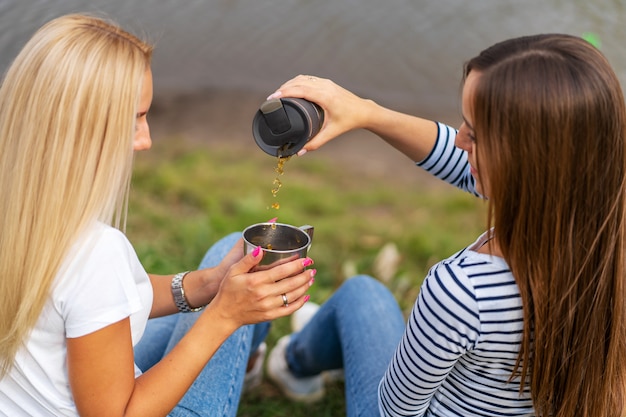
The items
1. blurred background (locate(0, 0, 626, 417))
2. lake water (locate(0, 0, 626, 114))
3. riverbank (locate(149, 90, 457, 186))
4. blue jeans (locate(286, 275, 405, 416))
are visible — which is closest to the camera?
blue jeans (locate(286, 275, 405, 416))

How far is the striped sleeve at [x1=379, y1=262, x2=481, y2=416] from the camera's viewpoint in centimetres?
155

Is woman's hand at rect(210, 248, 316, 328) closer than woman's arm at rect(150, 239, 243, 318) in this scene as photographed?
Yes

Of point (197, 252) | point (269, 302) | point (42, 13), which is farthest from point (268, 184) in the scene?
point (269, 302)

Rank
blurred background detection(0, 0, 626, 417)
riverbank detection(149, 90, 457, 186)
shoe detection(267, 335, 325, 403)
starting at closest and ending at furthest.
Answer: shoe detection(267, 335, 325, 403), blurred background detection(0, 0, 626, 417), riverbank detection(149, 90, 457, 186)

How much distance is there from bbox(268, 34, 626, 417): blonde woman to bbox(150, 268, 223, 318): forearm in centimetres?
68

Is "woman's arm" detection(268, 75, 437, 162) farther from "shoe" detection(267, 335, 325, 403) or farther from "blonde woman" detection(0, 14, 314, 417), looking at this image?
"shoe" detection(267, 335, 325, 403)

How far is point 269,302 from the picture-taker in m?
1.77

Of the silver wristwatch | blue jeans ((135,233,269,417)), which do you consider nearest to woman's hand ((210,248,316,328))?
blue jeans ((135,233,269,417))

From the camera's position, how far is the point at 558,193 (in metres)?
1.54

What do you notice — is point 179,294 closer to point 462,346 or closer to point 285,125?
point 285,125

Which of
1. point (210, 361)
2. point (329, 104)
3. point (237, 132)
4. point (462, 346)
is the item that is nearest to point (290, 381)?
point (210, 361)

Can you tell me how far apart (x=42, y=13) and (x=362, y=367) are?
3.05m

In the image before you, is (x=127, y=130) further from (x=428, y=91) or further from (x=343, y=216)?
(x=428, y=91)

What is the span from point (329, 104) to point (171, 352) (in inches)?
34.1
